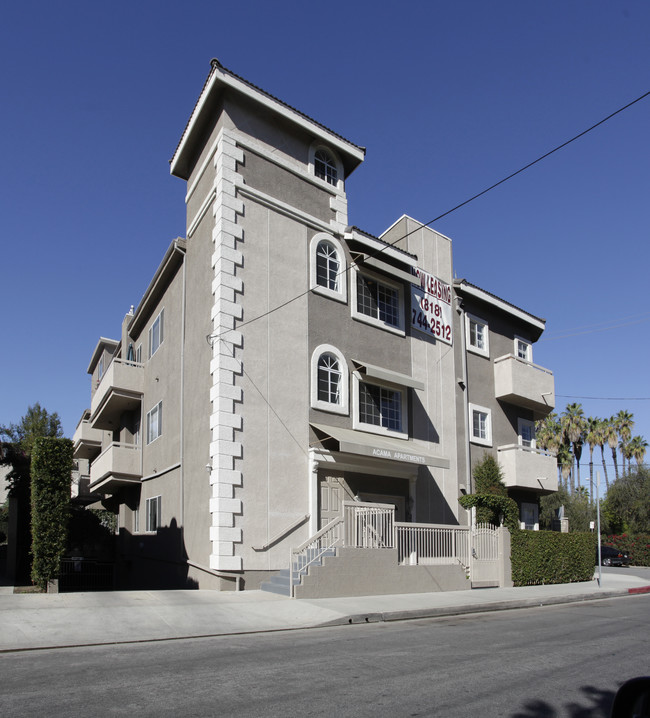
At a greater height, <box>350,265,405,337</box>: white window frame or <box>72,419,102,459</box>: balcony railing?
<box>350,265,405,337</box>: white window frame

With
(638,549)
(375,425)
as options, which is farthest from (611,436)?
(375,425)

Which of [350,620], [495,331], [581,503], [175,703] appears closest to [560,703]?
[175,703]

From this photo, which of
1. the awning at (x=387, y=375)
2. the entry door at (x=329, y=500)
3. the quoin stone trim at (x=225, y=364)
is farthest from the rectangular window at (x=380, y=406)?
the quoin stone trim at (x=225, y=364)

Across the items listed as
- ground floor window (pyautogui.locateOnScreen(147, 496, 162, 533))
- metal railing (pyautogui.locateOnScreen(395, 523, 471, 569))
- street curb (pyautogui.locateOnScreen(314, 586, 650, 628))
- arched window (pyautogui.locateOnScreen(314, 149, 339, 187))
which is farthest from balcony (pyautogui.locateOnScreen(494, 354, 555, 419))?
ground floor window (pyautogui.locateOnScreen(147, 496, 162, 533))

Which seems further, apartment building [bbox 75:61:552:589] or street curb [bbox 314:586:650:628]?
apartment building [bbox 75:61:552:589]

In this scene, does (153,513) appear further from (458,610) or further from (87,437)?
(458,610)

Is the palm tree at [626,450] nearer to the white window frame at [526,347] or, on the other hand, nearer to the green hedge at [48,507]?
the white window frame at [526,347]

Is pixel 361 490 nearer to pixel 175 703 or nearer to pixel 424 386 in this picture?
pixel 424 386

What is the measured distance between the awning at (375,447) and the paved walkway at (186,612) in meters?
3.59

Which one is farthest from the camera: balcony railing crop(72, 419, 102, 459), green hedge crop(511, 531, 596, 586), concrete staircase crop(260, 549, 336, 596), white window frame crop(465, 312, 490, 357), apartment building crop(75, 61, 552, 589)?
balcony railing crop(72, 419, 102, 459)

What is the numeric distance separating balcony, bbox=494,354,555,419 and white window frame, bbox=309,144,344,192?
9.62 metres

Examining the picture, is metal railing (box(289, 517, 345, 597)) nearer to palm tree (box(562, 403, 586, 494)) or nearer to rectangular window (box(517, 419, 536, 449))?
rectangular window (box(517, 419, 536, 449))

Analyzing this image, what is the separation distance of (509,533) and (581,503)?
3564 centimetres

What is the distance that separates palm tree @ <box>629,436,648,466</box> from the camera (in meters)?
56.3
